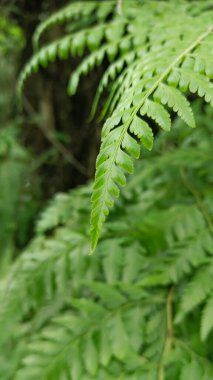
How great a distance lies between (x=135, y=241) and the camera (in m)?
1.30

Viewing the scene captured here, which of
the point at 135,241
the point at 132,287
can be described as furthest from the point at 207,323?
the point at 135,241

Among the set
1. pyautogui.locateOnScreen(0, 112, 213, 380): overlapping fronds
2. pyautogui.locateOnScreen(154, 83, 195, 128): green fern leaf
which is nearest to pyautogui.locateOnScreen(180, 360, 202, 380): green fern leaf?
pyautogui.locateOnScreen(0, 112, 213, 380): overlapping fronds

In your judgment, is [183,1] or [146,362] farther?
[183,1]

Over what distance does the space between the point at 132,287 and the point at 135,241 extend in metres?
0.17

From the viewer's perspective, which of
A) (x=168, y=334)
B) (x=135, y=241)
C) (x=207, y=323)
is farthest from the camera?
(x=135, y=241)

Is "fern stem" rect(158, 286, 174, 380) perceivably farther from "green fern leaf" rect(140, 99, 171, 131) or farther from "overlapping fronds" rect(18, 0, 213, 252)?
"green fern leaf" rect(140, 99, 171, 131)

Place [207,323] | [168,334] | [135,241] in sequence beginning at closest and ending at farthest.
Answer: [207,323]
[168,334]
[135,241]

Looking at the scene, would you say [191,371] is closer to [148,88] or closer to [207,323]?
[207,323]

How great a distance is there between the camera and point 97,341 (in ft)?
3.82

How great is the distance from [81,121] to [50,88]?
26 centimetres

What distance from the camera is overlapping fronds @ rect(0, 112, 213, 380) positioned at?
3.55 ft

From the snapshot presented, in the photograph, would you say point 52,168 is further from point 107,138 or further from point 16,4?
point 107,138

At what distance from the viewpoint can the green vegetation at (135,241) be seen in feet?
2.55

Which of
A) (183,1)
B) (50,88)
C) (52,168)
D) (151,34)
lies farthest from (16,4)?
(151,34)
